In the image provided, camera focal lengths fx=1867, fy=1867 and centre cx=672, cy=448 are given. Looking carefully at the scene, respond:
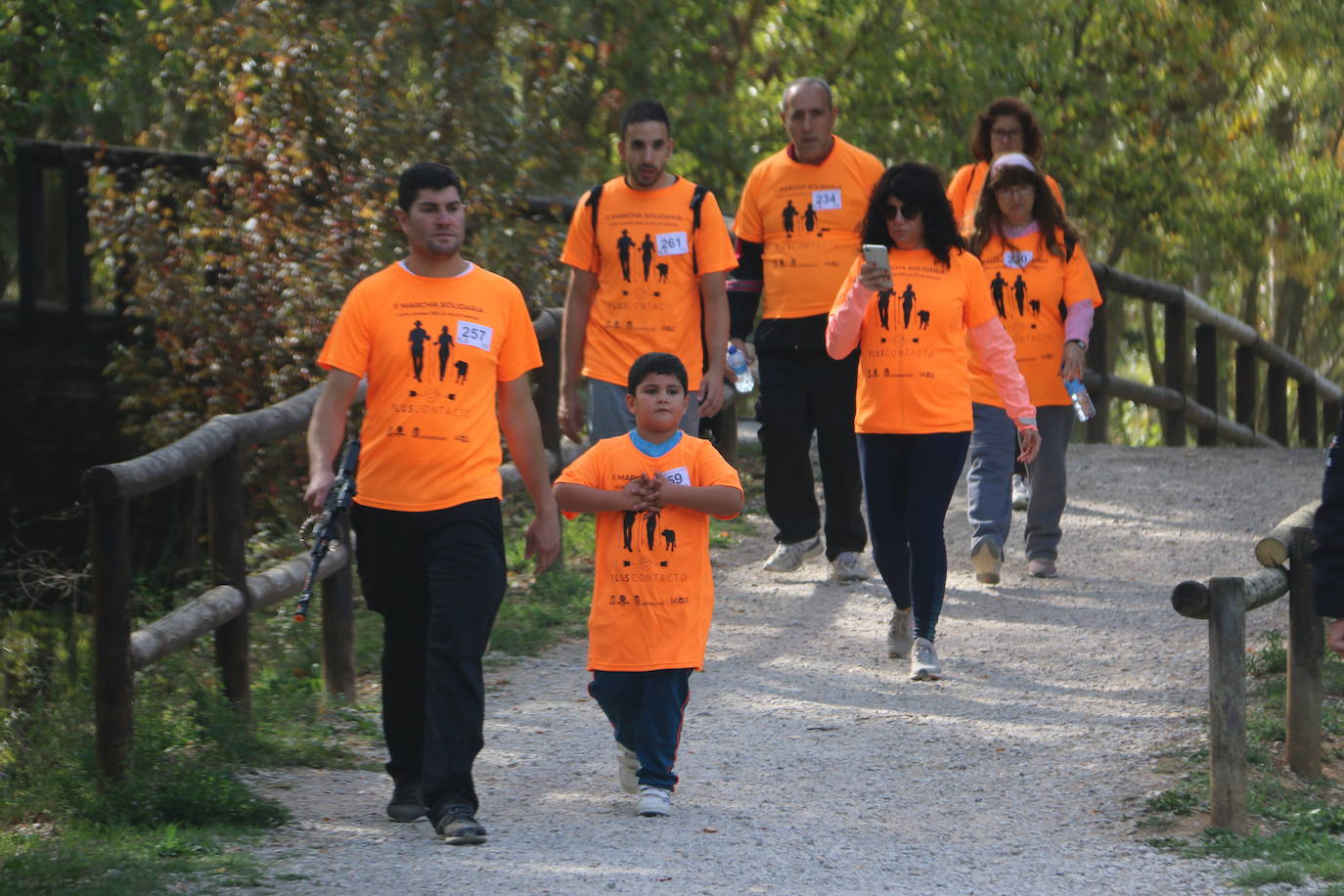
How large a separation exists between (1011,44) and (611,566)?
404 inches

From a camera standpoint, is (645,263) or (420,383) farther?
(645,263)

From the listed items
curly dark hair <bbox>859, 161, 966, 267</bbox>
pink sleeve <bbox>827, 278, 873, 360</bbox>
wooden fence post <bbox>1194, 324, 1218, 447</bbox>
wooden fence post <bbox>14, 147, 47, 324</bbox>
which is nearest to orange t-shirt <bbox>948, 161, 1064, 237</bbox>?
curly dark hair <bbox>859, 161, 966, 267</bbox>

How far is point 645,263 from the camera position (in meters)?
7.07

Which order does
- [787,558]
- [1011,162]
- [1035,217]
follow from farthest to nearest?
[787,558] < [1035,217] < [1011,162]

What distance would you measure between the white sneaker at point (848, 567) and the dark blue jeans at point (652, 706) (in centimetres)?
329

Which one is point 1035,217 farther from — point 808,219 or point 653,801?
point 653,801

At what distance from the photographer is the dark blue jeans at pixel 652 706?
5211 millimetres

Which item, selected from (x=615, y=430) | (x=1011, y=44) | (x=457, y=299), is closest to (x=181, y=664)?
(x=615, y=430)

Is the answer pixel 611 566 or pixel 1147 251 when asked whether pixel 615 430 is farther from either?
pixel 1147 251

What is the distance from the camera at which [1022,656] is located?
24.0 feet

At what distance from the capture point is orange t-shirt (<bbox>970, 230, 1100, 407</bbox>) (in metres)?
8.10

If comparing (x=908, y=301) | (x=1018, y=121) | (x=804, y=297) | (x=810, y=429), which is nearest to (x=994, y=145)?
(x=1018, y=121)

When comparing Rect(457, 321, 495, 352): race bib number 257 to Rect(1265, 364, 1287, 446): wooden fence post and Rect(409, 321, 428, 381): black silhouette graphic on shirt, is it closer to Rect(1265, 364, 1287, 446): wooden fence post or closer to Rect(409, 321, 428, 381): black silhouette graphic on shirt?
Rect(409, 321, 428, 381): black silhouette graphic on shirt

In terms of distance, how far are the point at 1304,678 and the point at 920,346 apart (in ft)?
6.11
